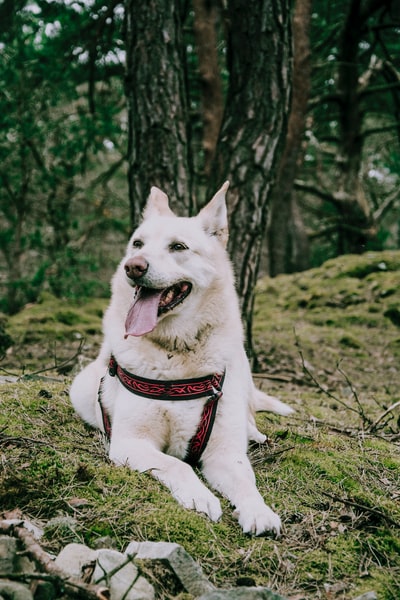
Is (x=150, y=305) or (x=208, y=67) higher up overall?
(x=208, y=67)

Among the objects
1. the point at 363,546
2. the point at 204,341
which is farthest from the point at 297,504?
the point at 204,341

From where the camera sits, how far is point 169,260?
333cm

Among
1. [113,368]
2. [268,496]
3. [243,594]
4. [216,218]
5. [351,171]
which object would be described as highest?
[351,171]

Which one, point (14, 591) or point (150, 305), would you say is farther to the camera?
point (150, 305)

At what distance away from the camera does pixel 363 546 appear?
2393 mm

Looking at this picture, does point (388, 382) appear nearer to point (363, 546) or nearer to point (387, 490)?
point (387, 490)

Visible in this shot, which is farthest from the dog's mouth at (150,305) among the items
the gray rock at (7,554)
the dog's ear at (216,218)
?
the gray rock at (7,554)

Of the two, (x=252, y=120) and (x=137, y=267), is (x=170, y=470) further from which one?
(x=252, y=120)

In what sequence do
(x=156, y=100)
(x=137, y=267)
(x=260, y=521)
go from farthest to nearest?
(x=156, y=100)
(x=137, y=267)
(x=260, y=521)

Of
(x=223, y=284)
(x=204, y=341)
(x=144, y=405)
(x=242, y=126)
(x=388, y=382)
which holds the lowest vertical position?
(x=388, y=382)

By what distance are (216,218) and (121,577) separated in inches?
96.8

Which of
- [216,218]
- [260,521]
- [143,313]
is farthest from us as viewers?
[216,218]

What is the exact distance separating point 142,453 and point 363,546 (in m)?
1.13

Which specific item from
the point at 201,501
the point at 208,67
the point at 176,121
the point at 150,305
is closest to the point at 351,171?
the point at 208,67
